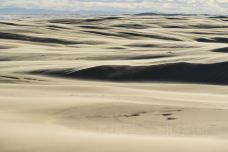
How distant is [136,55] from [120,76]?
122 inches

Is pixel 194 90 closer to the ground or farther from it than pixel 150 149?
closer to the ground

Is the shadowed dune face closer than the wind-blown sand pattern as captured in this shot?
No

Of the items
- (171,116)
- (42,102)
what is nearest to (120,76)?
(42,102)

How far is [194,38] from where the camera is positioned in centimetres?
2177

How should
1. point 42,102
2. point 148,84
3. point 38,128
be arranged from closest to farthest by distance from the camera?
point 38,128
point 42,102
point 148,84

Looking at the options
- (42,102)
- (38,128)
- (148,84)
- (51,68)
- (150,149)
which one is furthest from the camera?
(51,68)

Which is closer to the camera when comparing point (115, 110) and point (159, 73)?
point (115, 110)

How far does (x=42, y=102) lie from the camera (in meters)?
4.75

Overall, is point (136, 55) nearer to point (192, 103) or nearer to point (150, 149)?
point (192, 103)

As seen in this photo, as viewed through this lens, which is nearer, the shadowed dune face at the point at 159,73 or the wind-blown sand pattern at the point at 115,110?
the wind-blown sand pattern at the point at 115,110

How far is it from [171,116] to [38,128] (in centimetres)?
Answer: 119

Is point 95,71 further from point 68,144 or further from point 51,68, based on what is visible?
point 68,144

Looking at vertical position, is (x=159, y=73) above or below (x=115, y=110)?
below

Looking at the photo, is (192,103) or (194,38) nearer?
(192,103)
